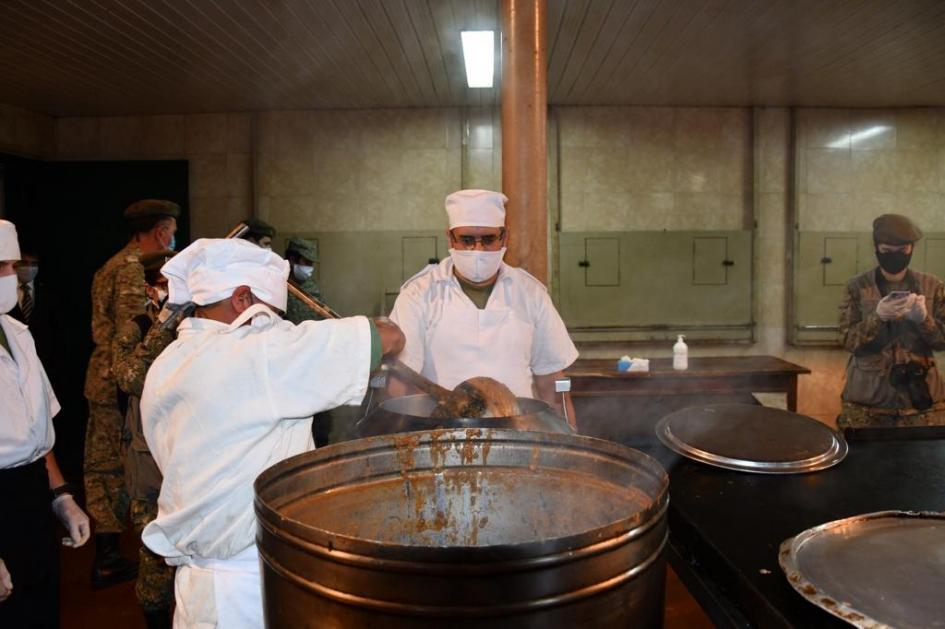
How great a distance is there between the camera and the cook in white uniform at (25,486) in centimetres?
220

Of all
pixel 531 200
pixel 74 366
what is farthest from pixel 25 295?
pixel 531 200

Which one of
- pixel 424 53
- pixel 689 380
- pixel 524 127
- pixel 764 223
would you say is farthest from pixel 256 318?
pixel 764 223

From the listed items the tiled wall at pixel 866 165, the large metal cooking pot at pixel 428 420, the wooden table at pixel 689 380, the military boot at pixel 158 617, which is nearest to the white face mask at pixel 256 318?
the large metal cooking pot at pixel 428 420

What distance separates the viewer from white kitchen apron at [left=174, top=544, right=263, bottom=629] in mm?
1727

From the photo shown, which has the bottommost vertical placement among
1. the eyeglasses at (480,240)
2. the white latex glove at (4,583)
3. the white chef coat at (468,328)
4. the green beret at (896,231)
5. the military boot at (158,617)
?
the military boot at (158,617)

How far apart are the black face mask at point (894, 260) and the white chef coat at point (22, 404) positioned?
13.5ft

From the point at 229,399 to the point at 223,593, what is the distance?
543 millimetres

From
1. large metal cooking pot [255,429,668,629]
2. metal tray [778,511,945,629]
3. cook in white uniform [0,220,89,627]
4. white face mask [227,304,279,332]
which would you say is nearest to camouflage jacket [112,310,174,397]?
cook in white uniform [0,220,89,627]

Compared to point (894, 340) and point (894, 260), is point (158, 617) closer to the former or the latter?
point (894, 340)

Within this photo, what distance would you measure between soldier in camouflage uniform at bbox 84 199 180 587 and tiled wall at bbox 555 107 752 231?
12.6 ft

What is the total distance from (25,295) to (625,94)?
203 inches

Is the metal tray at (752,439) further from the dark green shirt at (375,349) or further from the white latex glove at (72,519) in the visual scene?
the white latex glove at (72,519)

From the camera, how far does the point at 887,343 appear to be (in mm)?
3863

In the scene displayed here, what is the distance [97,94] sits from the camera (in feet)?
19.1
